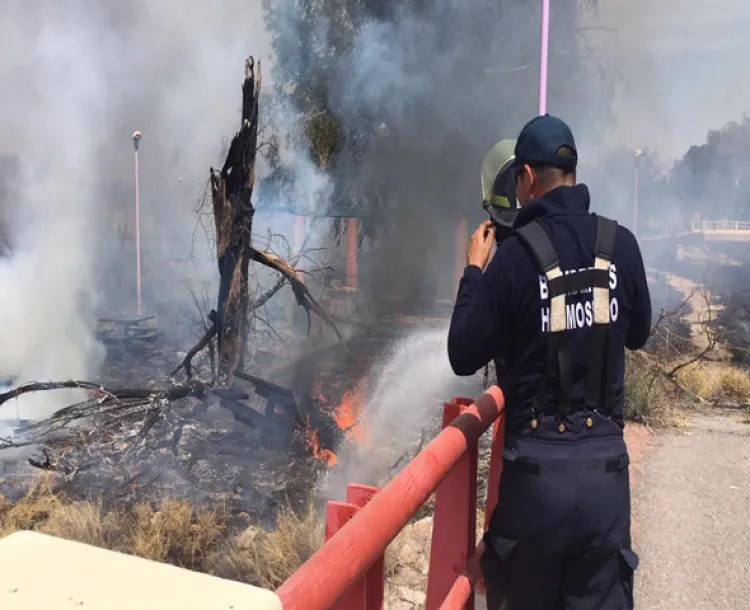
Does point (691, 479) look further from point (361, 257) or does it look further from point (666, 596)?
point (361, 257)

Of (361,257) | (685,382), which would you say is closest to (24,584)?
(685,382)

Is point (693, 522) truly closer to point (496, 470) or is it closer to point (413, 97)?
point (496, 470)

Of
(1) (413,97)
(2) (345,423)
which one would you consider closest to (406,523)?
(2) (345,423)

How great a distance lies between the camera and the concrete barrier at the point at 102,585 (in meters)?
0.80

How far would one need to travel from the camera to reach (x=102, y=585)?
0.84 meters

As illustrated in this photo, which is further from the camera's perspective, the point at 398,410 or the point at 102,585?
the point at 398,410

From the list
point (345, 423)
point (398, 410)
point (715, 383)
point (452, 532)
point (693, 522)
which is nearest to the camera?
point (452, 532)

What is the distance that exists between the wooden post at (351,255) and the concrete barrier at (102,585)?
16731 mm

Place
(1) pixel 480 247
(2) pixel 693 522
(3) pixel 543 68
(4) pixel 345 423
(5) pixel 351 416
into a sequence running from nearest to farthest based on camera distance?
(1) pixel 480 247
(2) pixel 693 522
(3) pixel 543 68
(4) pixel 345 423
(5) pixel 351 416

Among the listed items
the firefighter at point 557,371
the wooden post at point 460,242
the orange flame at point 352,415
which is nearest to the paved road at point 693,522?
the firefighter at point 557,371

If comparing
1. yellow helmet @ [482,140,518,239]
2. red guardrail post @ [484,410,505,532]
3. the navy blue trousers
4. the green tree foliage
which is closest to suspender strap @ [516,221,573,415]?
the navy blue trousers

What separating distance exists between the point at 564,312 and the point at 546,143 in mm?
475

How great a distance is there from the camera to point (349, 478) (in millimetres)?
6762

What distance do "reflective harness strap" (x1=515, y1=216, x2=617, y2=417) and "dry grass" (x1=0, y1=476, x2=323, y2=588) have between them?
11.2 feet
